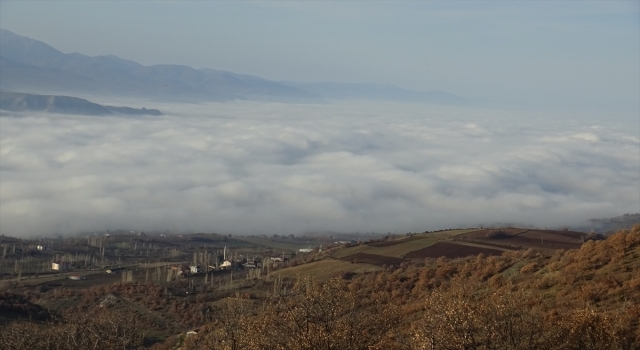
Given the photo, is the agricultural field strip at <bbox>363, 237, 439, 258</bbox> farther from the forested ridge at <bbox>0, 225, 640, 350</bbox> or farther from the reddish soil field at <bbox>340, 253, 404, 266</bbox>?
the forested ridge at <bbox>0, 225, 640, 350</bbox>

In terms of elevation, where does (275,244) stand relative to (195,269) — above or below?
above

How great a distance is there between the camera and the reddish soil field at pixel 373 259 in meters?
65.5

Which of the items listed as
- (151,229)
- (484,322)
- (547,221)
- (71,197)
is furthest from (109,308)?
(71,197)

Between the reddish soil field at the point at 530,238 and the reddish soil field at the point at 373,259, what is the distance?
439 inches

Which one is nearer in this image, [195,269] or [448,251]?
[448,251]

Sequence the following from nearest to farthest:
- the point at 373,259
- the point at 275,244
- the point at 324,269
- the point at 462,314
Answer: the point at 462,314
the point at 324,269
the point at 373,259
the point at 275,244

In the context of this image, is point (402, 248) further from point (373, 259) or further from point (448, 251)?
point (448, 251)

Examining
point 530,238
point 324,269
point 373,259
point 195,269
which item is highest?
point 530,238

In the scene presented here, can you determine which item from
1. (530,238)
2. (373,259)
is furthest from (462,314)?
(530,238)

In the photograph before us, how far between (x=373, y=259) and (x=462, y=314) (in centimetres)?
4997

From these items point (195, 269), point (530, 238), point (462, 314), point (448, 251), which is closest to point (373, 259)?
point (448, 251)

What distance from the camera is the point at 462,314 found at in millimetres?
19234

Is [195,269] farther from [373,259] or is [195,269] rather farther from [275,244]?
[275,244]

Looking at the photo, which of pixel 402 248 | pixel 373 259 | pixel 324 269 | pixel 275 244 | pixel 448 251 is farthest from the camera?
pixel 275 244
